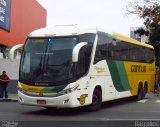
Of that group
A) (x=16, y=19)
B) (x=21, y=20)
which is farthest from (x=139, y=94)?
(x=21, y=20)

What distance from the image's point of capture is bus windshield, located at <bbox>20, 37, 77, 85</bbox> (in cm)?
1655

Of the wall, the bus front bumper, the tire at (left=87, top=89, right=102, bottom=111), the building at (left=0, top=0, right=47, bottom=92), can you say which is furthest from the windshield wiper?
the wall

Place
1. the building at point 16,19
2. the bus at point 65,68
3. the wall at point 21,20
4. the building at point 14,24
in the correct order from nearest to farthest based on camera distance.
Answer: the bus at point 65,68 → the building at point 14,24 → the building at point 16,19 → the wall at point 21,20

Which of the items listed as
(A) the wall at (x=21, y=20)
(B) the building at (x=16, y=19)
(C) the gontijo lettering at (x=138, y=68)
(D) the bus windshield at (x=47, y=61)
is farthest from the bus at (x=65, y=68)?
(A) the wall at (x=21, y=20)

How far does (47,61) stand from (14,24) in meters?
21.4

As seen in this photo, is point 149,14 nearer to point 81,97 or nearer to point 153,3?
point 153,3

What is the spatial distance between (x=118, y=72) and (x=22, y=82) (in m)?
5.46

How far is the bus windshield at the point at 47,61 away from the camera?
1655 cm

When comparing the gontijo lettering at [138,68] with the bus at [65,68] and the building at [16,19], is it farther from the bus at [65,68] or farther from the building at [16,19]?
the building at [16,19]

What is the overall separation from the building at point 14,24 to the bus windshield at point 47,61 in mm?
12225

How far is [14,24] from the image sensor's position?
37562 mm

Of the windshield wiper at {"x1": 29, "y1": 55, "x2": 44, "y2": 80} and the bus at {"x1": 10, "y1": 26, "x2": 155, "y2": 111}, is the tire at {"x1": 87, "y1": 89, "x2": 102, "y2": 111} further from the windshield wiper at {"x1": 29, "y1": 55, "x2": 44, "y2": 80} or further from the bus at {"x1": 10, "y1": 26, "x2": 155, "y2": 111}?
the windshield wiper at {"x1": 29, "y1": 55, "x2": 44, "y2": 80}

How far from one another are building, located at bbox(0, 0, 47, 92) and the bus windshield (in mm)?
12225

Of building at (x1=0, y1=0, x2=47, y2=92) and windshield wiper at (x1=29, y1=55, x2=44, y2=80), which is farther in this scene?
building at (x1=0, y1=0, x2=47, y2=92)
